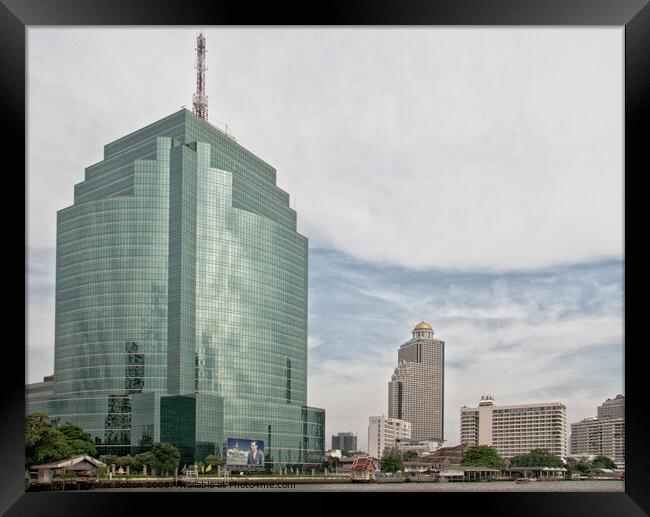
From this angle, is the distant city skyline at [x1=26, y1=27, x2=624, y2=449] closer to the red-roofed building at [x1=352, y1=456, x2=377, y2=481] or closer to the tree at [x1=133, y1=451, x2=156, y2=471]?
the red-roofed building at [x1=352, y1=456, x2=377, y2=481]

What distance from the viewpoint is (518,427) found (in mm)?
37438

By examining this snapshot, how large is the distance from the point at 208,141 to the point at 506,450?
1916 centimetres

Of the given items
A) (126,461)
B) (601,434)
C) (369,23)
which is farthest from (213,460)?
(369,23)

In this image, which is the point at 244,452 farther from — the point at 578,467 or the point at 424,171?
the point at 424,171

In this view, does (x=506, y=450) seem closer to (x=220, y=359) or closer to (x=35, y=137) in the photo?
(x=220, y=359)

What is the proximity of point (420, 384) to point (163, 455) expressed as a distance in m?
17.3

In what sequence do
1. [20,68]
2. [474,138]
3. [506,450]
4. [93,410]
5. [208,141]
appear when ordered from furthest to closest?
[474,138] → [506,450] → [208,141] → [93,410] → [20,68]

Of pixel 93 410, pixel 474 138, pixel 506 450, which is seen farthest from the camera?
pixel 474 138

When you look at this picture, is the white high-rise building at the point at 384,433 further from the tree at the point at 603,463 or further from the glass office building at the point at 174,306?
the tree at the point at 603,463

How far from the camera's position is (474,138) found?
3922 centimetres

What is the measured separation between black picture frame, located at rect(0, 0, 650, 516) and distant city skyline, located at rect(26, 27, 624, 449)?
34342mm

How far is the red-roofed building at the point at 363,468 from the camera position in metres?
32.7

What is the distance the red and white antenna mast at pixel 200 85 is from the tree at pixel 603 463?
21807mm

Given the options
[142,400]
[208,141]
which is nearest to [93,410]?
[142,400]
